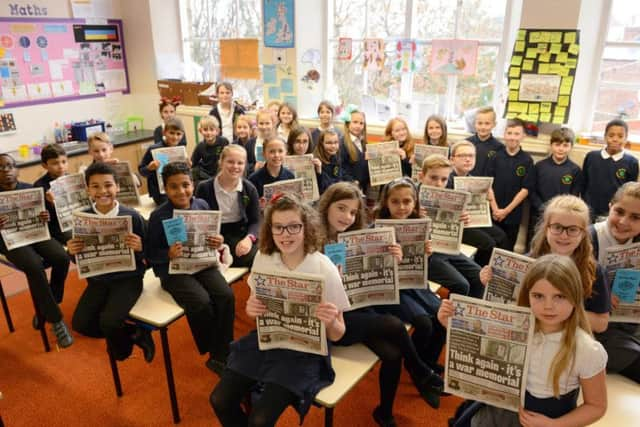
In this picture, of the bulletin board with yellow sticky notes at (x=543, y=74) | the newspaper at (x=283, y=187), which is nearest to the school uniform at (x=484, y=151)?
the bulletin board with yellow sticky notes at (x=543, y=74)

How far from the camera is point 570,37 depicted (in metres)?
4.10

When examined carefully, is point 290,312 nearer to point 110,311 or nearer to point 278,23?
point 110,311

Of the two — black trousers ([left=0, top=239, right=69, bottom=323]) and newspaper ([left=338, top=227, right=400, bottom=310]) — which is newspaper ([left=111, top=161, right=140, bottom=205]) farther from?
newspaper ([left=338, top=227, right=400, bottom=310])

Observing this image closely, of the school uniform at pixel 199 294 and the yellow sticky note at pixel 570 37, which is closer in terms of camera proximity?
the school uniform at pixel 199 294

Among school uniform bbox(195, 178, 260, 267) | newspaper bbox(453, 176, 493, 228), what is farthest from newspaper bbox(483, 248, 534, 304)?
school uniform bbox(195, 178, 260, 267)

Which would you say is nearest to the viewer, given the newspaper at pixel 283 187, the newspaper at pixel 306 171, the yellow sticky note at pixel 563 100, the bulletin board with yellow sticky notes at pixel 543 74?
the newspaper at pixel 283 187

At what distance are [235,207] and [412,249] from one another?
1411 millimetres

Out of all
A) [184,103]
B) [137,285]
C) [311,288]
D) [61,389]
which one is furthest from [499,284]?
[184,103]

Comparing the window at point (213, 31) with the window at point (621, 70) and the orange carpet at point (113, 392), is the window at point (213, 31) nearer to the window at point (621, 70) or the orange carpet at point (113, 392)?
the window at point (621, 70)

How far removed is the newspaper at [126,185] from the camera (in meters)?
3.64

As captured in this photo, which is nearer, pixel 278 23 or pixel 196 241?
pixel 196 241

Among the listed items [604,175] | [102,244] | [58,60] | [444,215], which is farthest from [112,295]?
[58,60]

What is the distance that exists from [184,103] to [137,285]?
4.51 meters

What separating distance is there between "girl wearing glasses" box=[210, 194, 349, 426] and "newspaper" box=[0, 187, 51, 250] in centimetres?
170
